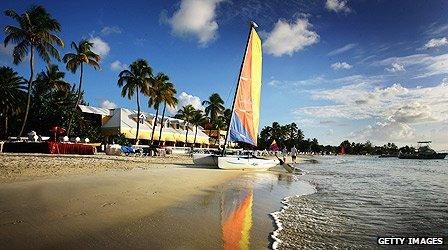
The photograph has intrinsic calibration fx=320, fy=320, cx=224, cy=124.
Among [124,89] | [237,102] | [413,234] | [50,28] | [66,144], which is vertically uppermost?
[50,28]

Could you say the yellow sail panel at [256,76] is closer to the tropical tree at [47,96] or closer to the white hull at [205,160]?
the white hull at [205,160]

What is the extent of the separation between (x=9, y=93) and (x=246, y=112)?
31.8m

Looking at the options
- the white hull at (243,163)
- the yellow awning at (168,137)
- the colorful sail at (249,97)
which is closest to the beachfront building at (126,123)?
the yellow awning at (168,137)

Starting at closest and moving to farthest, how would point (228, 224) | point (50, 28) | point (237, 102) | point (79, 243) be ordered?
point (79, 243), point (228, 224), point (237, 102), point (50, 28)

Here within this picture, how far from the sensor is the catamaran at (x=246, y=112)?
811 inches

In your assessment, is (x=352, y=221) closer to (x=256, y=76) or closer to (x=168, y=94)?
(x=256, y=76)

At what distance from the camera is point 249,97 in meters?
22.0

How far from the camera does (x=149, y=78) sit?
47125mm

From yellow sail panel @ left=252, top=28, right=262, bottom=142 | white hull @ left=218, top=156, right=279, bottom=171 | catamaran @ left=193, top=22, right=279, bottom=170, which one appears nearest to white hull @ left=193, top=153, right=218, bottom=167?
catamaran @ left=193, top=22, right=279, bottom=170

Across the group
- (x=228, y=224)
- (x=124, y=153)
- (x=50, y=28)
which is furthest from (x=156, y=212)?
(x=50, y=28)

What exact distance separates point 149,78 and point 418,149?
10559 cm

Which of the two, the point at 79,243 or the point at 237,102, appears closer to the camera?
the point at 79,243

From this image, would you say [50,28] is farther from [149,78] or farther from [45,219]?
[45,219]

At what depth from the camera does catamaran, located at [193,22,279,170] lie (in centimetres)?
2061
